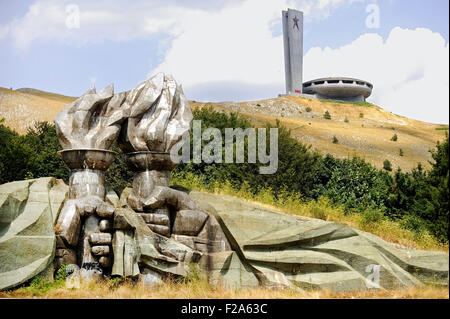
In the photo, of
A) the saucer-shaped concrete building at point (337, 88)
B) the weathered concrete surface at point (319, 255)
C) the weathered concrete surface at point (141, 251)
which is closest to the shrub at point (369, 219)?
the weathered concrete surface at point (319, 255)

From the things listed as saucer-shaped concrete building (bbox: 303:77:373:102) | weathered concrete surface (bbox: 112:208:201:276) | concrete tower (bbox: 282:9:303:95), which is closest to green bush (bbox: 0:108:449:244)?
weathered concrete surface (bbox: 112:208:201:276)

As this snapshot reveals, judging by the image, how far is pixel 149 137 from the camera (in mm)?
10289

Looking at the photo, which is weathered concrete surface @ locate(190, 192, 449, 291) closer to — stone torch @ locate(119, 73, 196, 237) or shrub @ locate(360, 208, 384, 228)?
shrub @ locate(360, 208, 384, 228)

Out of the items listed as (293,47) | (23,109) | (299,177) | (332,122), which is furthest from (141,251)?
(293,47)

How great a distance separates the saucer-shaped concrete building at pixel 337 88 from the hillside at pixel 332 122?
9.58 feet

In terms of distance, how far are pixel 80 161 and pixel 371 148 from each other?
42693mm

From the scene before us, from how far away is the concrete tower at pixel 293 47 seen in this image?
229 feet

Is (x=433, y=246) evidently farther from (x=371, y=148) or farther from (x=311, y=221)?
(x=371, y=148)

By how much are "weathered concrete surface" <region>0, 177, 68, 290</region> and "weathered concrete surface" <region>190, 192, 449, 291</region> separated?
3138 mm

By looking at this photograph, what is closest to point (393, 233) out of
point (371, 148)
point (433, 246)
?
point (433, 246)

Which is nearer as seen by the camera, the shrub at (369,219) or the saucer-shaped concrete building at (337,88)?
the shrub at (369,219)

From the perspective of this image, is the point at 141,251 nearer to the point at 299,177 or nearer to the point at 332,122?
the point at 299,177

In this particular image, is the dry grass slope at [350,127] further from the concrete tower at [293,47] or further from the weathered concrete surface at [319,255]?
the weathered concrete surface at [319,255]

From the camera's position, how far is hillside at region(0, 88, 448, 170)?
46031 mm
